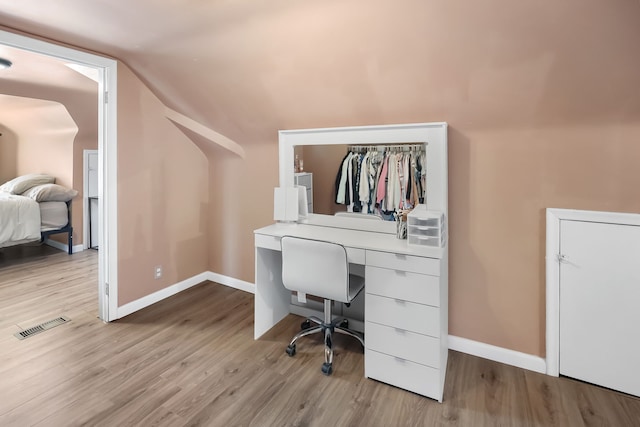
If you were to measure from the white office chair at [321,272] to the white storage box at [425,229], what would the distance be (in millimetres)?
441

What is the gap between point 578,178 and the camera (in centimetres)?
199

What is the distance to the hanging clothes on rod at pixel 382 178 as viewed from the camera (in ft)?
7.78

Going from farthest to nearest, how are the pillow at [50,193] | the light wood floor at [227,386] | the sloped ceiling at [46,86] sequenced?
the pillow at [50,193] → the sloped ceiling at [46,86] → the light wood floor at [227,386]

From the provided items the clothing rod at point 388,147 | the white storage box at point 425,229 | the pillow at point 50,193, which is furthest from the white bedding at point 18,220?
the white storage box at point 425,229

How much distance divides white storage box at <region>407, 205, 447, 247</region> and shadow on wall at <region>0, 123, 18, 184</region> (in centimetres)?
661

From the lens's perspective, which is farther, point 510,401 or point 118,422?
point 510,401

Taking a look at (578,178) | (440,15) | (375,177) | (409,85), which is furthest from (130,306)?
(578,178)

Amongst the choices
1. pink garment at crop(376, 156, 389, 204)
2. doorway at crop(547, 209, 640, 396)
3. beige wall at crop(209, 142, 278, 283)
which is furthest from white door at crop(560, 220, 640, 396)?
beige wall at crop(209, 142, 278, 283)

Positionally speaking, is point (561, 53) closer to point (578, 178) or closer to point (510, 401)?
point (578, 178)

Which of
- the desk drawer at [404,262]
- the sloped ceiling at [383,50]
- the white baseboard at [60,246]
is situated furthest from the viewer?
the white baseboard at [60,246]

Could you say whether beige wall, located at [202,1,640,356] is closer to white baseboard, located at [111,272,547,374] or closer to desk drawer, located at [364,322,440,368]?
white baseboard, located at [111,272,547,374]

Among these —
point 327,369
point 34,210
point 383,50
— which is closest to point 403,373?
point 327,369

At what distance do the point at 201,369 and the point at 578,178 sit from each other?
258cm

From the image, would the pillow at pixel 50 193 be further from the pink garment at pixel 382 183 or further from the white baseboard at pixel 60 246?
the pink garment at pixel 382 183
